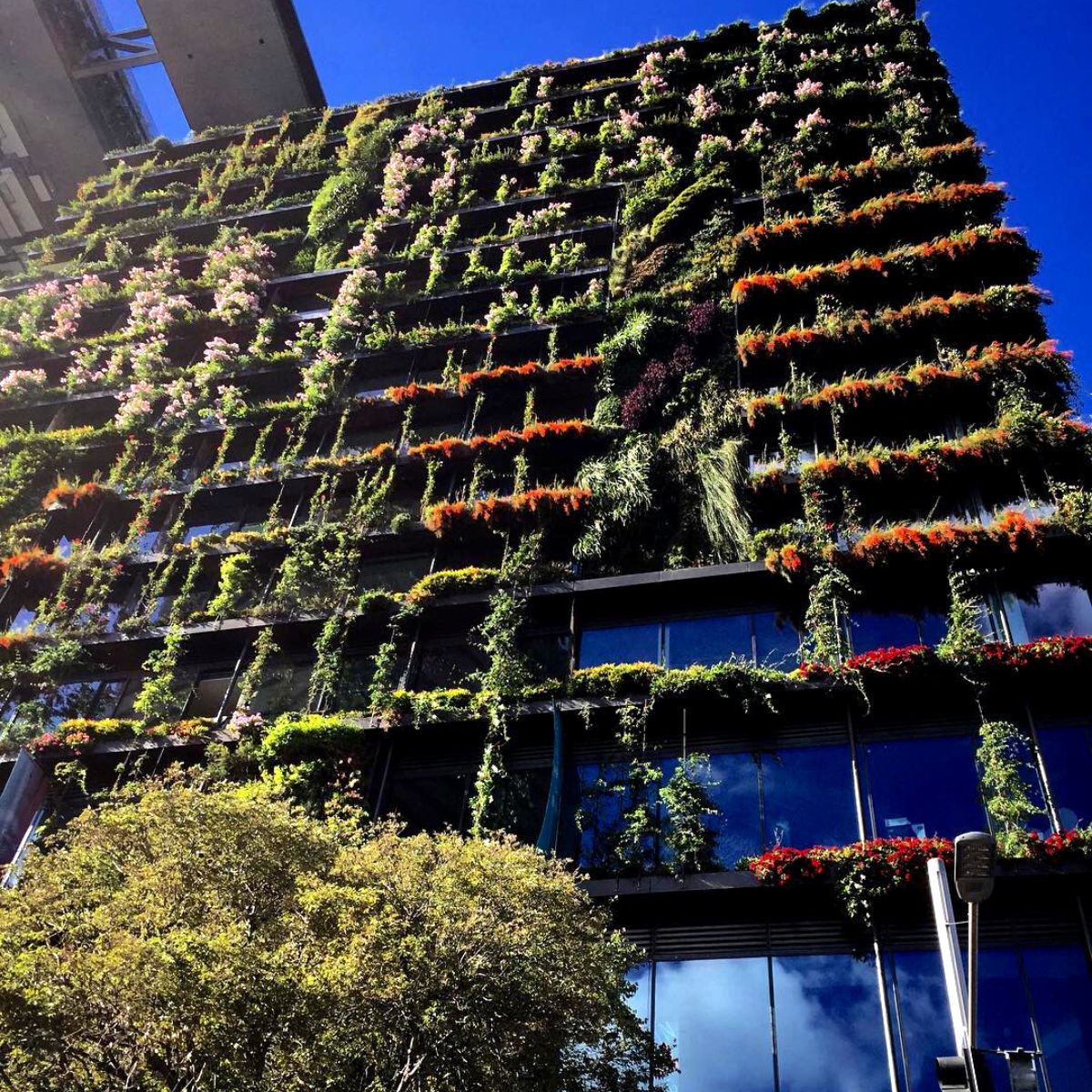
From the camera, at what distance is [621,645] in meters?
23.7

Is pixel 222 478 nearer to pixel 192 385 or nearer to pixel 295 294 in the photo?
pixel 192 385

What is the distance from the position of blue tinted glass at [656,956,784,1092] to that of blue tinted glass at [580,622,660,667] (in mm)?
7277

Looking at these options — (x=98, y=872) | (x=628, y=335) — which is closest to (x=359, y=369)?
(x=628, y=335)

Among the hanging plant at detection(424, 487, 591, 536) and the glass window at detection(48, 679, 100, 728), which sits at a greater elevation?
the hanging plant at detection(424, 487, 591, 536)

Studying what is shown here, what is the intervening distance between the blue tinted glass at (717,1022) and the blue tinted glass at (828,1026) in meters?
0.28

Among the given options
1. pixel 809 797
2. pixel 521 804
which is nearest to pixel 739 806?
pixel 809 797

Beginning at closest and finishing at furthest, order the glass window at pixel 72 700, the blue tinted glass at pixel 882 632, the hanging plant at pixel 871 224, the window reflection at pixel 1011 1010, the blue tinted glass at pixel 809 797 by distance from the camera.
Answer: the window reflection at pixel 1011 1010 < the blue tinted glass at pixel 809 797 < the blue tinted glass at pixel 882 632 < the glass window at pixel 72 700 < the hanging plant at pixel 871 224

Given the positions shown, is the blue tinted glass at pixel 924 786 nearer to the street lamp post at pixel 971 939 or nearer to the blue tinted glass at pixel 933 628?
the blue tinted glass at pixel 933 628

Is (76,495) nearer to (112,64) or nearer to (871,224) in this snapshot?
(871,224)

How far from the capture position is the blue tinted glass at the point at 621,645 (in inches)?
915

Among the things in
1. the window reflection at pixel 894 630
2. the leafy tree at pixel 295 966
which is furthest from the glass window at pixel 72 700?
the window reflection at pixel 894 630

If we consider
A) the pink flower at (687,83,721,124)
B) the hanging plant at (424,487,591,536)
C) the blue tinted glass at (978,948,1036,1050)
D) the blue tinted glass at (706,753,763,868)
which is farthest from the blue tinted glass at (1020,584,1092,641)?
the pink flower at (687,83,721,124)

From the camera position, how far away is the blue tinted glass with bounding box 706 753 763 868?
1873cm

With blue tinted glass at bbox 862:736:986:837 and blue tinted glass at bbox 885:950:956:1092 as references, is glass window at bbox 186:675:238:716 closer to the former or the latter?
blue tinted glass at bbox 862:736:986:837
